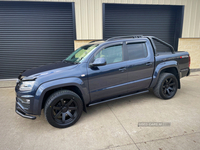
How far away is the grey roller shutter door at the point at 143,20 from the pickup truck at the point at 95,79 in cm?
361

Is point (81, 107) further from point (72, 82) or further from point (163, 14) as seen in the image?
point (163, 14)

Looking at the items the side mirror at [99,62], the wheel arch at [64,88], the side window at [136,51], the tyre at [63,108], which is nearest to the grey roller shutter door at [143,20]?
the side window at [136,51]

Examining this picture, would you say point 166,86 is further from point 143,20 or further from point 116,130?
point 143,20

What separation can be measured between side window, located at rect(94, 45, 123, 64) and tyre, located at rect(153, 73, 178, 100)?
1.43 meters

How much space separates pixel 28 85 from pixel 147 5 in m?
6.96

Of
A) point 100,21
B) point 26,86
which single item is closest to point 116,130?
point 26,86

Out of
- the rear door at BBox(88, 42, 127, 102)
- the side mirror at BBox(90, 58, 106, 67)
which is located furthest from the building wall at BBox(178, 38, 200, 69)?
the side mirror at BBox(90, 58, 106, 67)

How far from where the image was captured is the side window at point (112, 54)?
317cm

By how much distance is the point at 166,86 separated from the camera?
12.8 feet

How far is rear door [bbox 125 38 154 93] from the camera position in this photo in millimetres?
3385

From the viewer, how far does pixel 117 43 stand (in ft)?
10.9

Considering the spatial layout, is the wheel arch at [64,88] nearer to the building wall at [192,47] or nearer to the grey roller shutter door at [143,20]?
the grey roller shutter door at [143,20]

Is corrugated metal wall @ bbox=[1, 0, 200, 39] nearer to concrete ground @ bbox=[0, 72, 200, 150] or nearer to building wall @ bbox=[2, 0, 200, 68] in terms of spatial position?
building wall @ bbox=[2, 0, 200, 68]

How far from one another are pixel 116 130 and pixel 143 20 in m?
6.35
